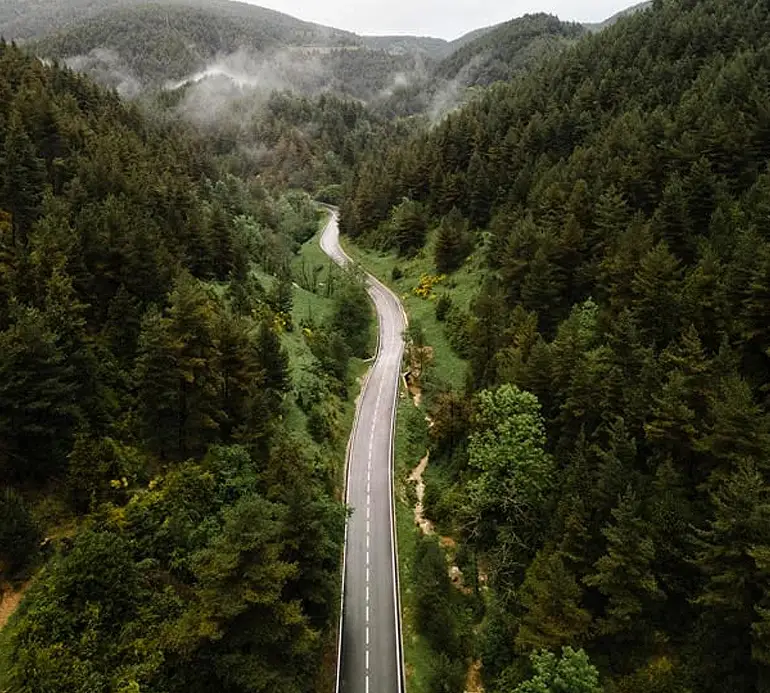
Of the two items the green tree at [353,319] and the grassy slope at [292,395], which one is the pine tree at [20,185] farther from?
the green tree at [353,319]

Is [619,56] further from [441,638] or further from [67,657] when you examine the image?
[67,657]

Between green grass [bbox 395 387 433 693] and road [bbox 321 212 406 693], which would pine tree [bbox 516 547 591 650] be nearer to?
green grass [bbox 395 387 433 693]

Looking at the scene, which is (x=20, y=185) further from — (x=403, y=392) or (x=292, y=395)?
(x=403, y=392)

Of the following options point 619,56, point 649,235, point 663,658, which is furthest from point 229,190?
point 663,658

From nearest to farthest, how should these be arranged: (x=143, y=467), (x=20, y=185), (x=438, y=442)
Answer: (x=143, y=467) → (x=20, y=185) → (x=438, y=442)

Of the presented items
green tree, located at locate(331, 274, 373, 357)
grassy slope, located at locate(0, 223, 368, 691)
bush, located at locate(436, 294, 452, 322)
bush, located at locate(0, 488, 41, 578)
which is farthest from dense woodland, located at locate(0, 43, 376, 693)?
bush, located at locate(436, 294, 452, 322)

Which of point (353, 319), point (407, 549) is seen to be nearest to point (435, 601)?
point (407, 549)

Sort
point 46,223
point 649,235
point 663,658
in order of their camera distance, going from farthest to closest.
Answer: point 649,235
point 46,223
point 663,658
